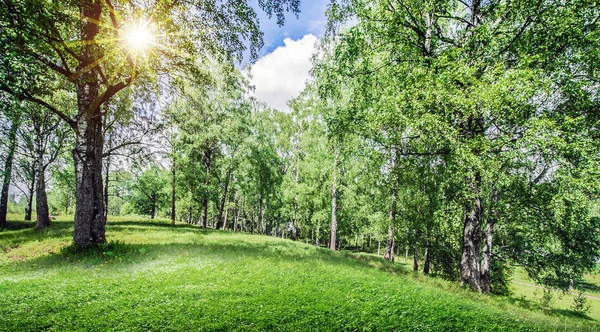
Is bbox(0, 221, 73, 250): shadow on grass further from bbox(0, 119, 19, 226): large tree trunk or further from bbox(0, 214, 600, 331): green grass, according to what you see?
bbox(0, 214, 600, 331): green grass

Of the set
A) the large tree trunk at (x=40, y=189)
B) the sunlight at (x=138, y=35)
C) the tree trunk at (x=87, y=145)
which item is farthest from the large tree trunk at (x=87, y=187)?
the large tree trunk at (x=40, y=189)

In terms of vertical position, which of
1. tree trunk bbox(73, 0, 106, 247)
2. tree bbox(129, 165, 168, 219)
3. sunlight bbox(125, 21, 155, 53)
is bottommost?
tree bbox(129, 165, 168, 219)

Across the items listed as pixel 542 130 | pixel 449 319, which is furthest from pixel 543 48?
pixel 449 319

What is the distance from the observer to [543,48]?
34.5ft

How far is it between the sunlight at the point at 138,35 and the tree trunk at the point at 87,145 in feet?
5.24

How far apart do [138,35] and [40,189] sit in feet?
60.6

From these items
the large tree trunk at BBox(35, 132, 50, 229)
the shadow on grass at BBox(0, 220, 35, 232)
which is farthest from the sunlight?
the shadow on grass at BBox(0, 220, 35, 232)

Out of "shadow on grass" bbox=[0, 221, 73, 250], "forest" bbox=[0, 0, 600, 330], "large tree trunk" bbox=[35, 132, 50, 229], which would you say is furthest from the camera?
"large tree trunk" bbox=[35, 132, 50, 229]

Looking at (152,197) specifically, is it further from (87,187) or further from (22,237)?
(87,187)

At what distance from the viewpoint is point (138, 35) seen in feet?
38.4

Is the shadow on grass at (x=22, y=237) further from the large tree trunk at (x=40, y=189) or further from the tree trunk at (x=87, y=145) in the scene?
the tree trunk at (x=87, y=145)

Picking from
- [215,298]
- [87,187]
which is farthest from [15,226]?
→ [215,298]

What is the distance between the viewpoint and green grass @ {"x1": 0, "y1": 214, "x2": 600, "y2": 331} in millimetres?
5602

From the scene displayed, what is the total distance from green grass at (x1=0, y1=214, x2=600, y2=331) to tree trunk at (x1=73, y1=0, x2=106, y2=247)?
4.05 feet
